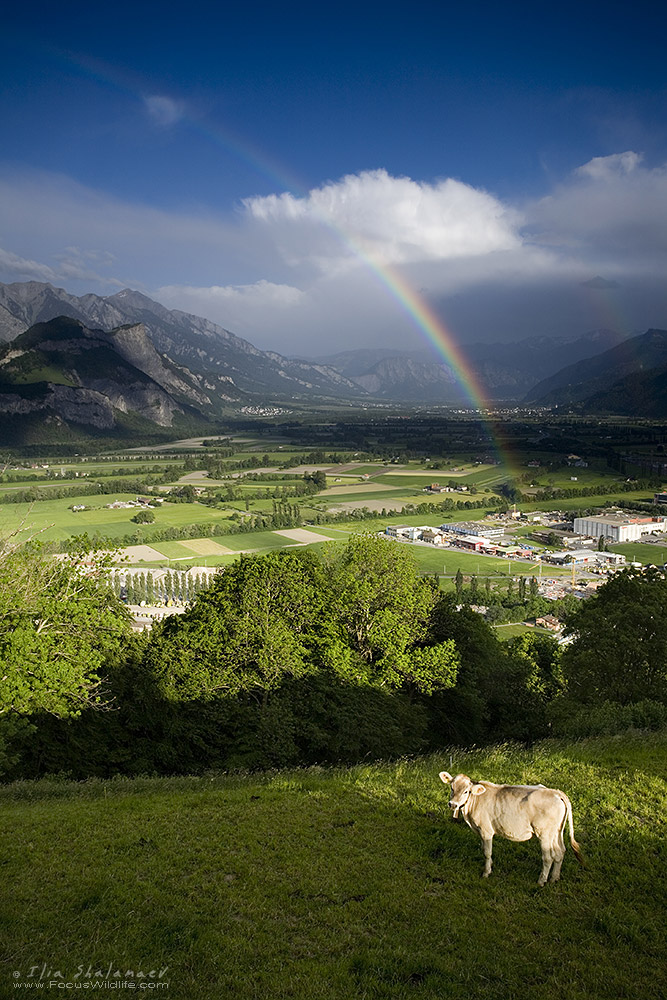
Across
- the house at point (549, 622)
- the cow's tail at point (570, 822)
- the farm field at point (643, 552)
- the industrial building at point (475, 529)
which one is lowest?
the house at point (549, 622)

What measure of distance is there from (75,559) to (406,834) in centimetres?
1673

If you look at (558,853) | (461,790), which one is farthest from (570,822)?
(461,790)

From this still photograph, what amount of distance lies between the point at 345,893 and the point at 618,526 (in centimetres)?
11866

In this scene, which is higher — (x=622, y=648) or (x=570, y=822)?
(x=570, y=822)

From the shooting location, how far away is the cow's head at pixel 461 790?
8.27 meters

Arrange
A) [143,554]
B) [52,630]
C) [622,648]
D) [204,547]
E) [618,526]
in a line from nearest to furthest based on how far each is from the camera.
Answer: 1. [52,630]
2. [622,648]
3. [143,554]
4. [204,547]
5. [618,526]

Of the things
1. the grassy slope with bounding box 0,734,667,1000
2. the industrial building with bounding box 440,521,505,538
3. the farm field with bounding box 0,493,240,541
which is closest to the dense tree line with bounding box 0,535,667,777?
the grassy slope with bounding box 0,734,667,1000

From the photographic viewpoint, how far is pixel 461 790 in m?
8.36

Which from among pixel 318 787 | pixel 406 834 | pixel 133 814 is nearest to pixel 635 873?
pixel 406 834

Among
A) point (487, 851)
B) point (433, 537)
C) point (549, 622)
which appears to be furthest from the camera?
point (433, 537)

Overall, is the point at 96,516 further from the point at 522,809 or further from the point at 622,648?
the point at 522,809

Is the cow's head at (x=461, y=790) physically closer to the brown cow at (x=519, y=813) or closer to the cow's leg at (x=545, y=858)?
the brown cow at (x=519, y=813)

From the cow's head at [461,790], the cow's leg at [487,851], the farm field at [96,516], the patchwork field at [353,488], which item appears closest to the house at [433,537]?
the patchwork field at [353,488]

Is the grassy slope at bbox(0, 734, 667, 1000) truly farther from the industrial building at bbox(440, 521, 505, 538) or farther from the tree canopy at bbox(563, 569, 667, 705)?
the industrial building at bbox(440, 521, 505, 538)
